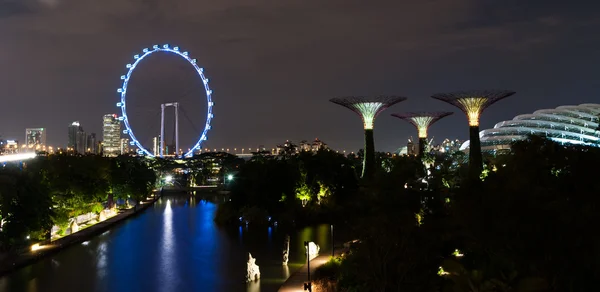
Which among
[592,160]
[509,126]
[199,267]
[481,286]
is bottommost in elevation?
[199,267]

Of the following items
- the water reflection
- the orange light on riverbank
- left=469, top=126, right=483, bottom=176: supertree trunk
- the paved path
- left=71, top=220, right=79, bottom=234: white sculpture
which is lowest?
the water reflection

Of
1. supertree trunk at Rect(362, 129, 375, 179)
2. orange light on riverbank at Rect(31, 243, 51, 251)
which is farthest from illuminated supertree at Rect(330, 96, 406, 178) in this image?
orange light on riverbank at Rect(31, 243, 51, 251)

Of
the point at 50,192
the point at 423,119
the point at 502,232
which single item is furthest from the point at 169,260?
the point at 423,119

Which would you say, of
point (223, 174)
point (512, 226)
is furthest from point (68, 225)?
point (223, 174)

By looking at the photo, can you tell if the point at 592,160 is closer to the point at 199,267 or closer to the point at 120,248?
the point at 199,267

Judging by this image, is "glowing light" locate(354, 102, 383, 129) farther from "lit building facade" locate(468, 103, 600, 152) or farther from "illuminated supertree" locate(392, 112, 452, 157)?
"lit building facade" locate(468, 103, 600, 152)

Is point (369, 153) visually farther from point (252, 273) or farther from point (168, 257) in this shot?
point (252, 273)

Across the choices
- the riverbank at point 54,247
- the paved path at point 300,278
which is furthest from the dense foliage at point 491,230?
the riverbank at point 54,247
